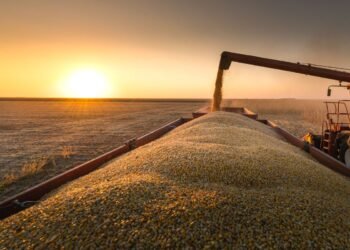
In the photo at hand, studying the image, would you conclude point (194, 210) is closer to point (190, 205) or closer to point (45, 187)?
point (190, 205)

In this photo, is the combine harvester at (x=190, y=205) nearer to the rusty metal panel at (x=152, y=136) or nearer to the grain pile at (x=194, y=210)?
the grain pile at (x=194, y=210)

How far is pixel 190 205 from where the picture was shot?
2.57 metres

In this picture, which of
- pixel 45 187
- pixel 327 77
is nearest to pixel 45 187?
pixel 45 187

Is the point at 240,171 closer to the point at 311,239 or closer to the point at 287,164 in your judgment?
the point at 287,164

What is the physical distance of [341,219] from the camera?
2633 mm

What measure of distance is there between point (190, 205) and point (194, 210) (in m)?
0.08

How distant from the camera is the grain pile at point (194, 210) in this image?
7.39ft

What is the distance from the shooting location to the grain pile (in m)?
2.25

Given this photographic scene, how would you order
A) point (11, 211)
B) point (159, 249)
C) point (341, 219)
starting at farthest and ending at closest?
point (11, 211) → point (341, 219) → point (159, 249)

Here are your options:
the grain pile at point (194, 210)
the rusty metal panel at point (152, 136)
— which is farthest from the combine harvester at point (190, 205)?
the rusty metal panel at point (152, 136)

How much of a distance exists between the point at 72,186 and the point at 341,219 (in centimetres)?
262

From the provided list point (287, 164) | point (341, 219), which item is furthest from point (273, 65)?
point (341, 219)

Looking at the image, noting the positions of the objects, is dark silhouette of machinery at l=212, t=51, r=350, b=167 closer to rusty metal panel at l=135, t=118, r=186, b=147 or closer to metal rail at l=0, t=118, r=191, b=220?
rusty metal panel at l=135, t=118, r=186, b=147

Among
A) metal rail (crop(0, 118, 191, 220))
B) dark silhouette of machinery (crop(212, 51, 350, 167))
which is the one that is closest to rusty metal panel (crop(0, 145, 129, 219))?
metal rail (crop(0, 118, 191, 220))
